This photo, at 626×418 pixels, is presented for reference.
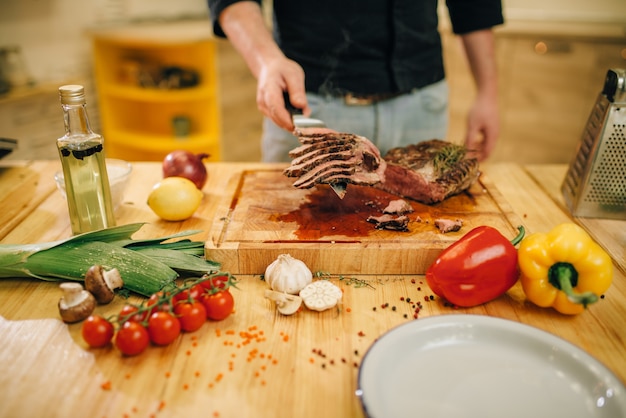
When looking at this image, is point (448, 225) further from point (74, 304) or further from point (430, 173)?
point (74, 304)

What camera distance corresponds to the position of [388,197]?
1.87 m

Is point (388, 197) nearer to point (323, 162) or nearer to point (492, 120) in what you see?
point (323, 162)

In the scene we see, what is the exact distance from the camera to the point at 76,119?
4.93ft

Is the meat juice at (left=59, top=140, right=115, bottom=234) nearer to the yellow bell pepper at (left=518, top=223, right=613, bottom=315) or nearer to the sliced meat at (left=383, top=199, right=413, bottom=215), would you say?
the sliced meat at (left=383, top=199, right=413, bottom=215)

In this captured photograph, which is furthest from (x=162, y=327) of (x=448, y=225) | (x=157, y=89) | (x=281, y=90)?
(x=157, y=89)

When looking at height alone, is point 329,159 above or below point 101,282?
above

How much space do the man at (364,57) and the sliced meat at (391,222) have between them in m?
0.68

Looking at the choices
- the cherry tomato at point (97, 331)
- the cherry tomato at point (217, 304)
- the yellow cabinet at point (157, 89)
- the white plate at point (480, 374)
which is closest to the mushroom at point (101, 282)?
the cherry tomato at point (97, 331)

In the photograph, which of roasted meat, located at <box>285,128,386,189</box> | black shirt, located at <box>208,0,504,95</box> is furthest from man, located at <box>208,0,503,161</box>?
roasted meat, located at <box>285,128,386,189</box>

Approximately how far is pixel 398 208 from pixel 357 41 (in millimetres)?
899

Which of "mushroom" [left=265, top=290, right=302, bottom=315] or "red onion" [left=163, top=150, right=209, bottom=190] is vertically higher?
"red onion" [left=163, top=150, right=209, bottom=190]

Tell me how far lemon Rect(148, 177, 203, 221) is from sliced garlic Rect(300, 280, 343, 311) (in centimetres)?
59

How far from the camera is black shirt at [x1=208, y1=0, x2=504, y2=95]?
7.29 ft

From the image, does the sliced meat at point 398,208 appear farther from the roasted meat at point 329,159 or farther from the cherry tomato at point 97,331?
the cherry tomato at point 97,331
